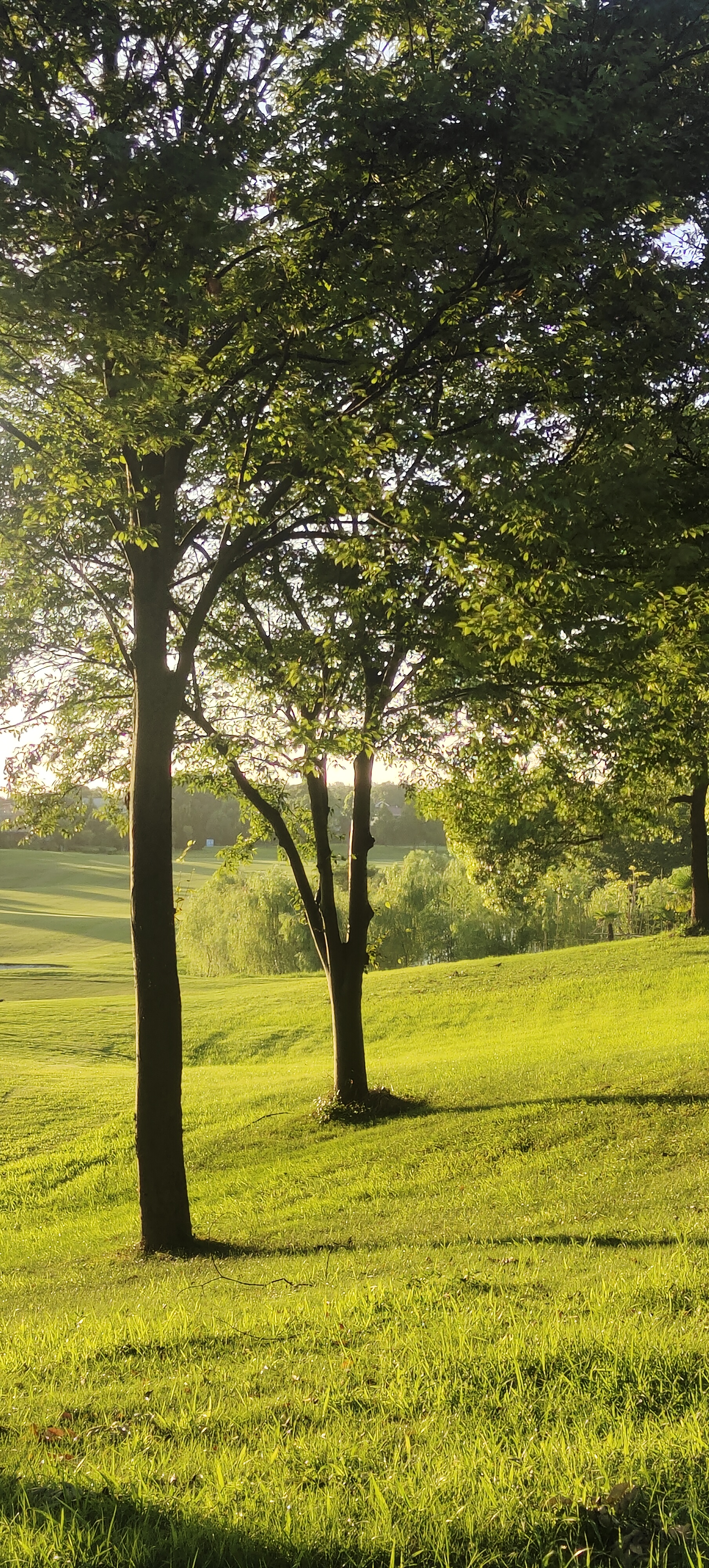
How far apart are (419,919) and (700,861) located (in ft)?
81.9

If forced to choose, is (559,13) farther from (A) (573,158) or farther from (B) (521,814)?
(B) (521,814)

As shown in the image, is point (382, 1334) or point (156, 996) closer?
point (382, 1334)

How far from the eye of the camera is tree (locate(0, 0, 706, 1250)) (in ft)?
24.0

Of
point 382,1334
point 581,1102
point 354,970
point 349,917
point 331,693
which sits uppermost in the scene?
point 331,693

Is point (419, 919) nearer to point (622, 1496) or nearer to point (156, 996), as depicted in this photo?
point (156, 996)

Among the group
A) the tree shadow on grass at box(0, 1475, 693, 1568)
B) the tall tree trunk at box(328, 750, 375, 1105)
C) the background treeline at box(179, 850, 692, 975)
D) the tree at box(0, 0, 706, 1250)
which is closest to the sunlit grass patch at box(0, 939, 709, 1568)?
the tree shadow on grass at box(0, 1475, 693, 1568)

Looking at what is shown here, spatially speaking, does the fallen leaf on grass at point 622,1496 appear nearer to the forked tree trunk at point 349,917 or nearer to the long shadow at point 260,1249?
the long shadow at point 260,1249

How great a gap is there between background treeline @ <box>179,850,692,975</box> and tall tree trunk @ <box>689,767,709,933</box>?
46.0 feet

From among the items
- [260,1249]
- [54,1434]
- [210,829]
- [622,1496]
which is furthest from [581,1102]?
[210,829]

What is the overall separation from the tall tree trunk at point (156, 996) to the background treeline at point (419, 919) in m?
41.6

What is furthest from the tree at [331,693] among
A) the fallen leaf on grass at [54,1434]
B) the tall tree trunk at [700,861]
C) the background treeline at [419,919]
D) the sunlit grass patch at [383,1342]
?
the background treeline at [419,919]

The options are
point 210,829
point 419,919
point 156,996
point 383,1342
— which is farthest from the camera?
point 210,829

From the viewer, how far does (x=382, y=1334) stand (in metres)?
5.58

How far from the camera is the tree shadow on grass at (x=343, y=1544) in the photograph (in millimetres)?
2928
